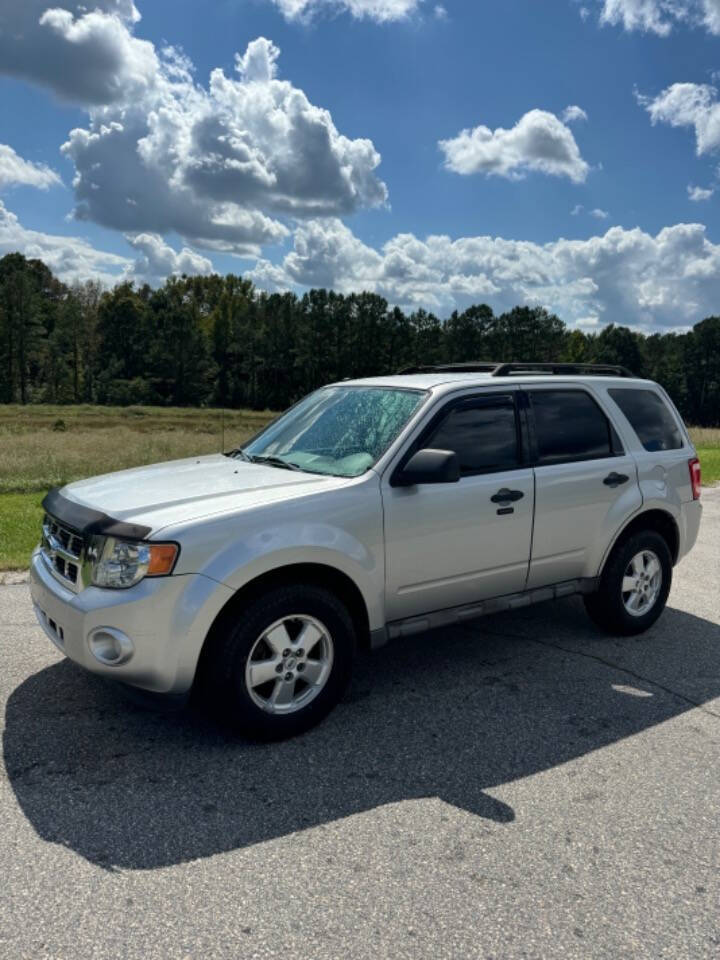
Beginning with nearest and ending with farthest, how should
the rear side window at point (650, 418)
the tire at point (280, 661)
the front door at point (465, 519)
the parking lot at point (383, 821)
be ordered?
the parking lot at point (383, 821) < the tire at point (280, 661) < the front door at point (465, 519) < the rear side window at point (650, 418)

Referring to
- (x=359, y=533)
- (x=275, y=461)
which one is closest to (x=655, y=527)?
(x=359, y=533)

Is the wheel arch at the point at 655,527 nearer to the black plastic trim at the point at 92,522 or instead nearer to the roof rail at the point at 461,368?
the roof rail at the point at 461,368

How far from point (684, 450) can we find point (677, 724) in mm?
2414

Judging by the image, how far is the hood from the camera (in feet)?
11.7

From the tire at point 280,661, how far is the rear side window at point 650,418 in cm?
278

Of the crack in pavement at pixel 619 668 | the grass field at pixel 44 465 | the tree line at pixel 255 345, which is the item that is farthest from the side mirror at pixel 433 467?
the tree line at pixel 255 345

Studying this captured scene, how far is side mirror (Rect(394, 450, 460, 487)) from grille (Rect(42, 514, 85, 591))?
5.44ft

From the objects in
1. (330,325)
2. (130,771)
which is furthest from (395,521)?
(330,325)

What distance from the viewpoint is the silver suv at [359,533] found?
135 inches

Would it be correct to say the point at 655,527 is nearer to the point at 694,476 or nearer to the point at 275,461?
the point at 694,476

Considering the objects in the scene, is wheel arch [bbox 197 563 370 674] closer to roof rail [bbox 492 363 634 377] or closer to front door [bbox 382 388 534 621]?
front door [bbox 382 388 534 621]

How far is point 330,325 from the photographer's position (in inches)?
3595

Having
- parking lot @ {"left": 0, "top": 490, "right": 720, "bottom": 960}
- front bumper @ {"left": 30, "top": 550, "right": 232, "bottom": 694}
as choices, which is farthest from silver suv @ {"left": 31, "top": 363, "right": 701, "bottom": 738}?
parking lot @ {"left": 0, "top": 490, "right": 720, "bottom": 960}

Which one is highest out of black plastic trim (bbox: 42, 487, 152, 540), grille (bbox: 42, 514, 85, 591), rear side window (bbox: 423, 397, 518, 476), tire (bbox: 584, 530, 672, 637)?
rear side window (bbox: 423, 397, 518, 476)
